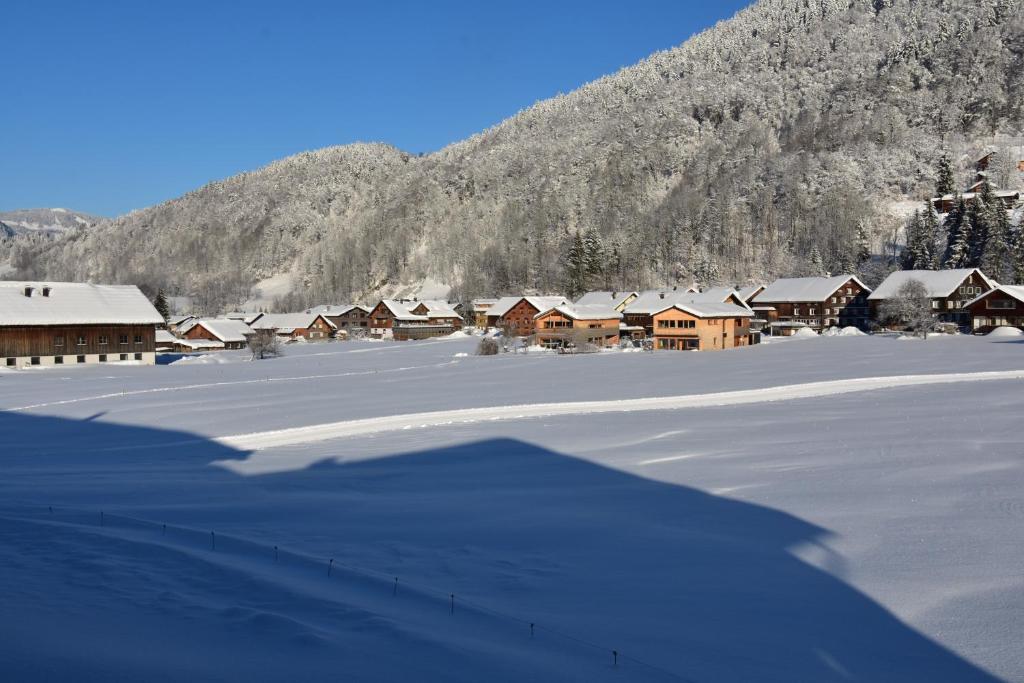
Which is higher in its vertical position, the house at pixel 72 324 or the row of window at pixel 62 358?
the house at pixel 72 324

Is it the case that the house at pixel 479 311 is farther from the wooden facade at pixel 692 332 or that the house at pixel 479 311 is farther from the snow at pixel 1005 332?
the snow at pixel 1005 332

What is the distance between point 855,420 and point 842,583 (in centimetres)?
1603

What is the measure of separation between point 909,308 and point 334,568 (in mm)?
74113

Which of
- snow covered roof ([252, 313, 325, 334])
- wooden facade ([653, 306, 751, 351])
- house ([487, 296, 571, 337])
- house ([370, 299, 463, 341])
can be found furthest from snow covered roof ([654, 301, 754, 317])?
snow covered roof ([252, 313, 325, 334])

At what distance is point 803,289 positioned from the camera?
88750mm

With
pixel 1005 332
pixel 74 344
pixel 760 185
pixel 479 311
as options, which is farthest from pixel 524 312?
pixel 760 185

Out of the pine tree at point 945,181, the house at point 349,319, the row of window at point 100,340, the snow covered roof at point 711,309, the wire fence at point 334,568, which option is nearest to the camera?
the wire fence at point 334,568

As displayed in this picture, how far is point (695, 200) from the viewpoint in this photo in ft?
533

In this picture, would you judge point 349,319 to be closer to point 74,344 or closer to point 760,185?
point 74,344

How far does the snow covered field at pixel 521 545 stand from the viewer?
7.79 metres

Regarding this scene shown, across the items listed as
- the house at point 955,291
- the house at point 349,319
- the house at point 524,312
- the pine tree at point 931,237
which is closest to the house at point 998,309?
the house at point 955,291

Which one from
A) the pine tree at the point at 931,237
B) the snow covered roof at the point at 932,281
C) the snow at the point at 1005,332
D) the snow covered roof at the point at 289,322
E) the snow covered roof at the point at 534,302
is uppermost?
the pine tree at the point at 931,237

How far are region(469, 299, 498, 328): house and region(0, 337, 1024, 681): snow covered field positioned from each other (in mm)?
89885

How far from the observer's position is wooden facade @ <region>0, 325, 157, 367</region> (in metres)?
54.0
